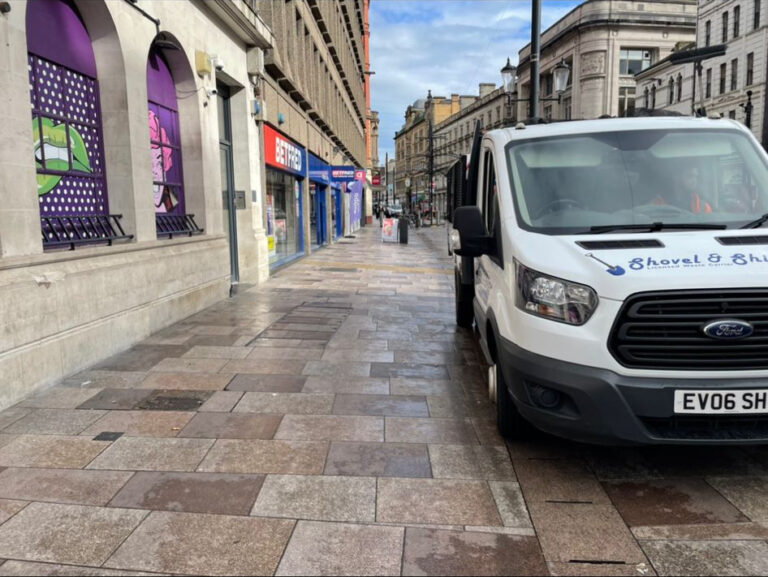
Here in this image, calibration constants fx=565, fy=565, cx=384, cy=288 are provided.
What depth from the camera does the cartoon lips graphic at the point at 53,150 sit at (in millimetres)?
5562

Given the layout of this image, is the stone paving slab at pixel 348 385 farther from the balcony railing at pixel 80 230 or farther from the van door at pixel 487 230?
the balcony railing at pixel 80 230

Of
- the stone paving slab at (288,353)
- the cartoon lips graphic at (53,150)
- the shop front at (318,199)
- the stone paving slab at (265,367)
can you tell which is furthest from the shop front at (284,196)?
the stone paving slab at (265,367)

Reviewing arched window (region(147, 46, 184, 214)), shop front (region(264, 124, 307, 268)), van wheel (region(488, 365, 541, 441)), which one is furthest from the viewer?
shop front (region(264, 124, 307, 268))

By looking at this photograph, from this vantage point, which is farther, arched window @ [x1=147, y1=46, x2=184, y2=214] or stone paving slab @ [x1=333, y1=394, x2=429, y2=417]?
arched window @ [x1=147, y1=46, x2=184, y2=214]

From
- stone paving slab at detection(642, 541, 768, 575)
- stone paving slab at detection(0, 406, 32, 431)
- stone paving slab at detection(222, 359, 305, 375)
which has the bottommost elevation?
stone paving slab at detection(642, 541, 768, 575)

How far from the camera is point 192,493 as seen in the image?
10.8 feet

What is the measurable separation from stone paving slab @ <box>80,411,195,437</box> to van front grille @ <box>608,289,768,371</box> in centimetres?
317

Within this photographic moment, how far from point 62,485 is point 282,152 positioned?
12632 mm

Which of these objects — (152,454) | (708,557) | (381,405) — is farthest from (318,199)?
(708,557)

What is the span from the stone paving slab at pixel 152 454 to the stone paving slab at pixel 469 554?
64.0 inches

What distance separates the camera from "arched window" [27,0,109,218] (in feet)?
18.3

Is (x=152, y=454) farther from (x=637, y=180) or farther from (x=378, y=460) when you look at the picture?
(x=637, y=180)

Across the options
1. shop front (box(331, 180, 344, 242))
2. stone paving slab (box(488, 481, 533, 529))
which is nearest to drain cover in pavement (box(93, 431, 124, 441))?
stone paving slab (box(488, 481, 533, 529))

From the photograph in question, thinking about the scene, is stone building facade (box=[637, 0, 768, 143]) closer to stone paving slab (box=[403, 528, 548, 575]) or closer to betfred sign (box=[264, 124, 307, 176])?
betfred sign (box=[264, 124, 307, 176])
